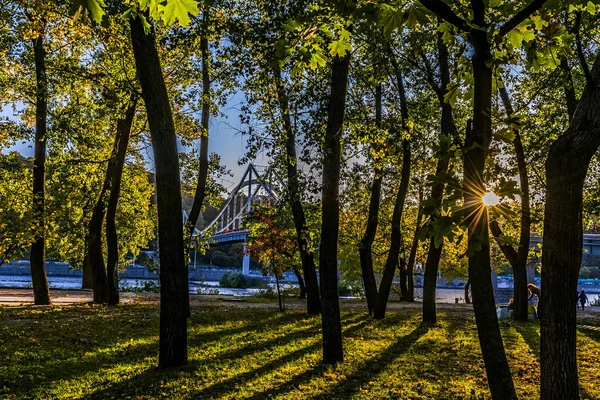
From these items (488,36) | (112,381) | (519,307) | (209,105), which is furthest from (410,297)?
(488,36)

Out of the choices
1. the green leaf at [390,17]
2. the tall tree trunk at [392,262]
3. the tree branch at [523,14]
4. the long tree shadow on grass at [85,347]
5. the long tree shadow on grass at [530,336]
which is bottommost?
the long tree shadow on grass at [530,336]

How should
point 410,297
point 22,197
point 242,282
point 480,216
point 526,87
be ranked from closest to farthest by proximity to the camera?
point 480,216, point 22,197, point 526,87, point 410,297, point 242,282

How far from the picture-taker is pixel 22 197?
481 inches

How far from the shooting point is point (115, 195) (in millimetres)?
14250

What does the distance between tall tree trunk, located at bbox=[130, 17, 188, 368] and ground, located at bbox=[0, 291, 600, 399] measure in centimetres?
43

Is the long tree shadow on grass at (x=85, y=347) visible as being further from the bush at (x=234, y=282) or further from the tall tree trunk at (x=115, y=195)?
the bush at (x=234, y=282)

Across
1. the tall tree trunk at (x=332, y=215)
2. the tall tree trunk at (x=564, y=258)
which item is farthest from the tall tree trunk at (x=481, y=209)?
the tall tree trunk at (x=332, y=215)

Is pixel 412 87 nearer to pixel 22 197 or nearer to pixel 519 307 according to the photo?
pixel 519 307

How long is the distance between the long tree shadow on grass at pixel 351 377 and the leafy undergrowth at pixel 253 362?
13mm

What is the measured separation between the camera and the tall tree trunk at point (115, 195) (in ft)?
45.5

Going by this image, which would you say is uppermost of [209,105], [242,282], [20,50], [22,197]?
[20,50]

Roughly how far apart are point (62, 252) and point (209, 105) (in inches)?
529

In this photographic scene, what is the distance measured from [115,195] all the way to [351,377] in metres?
10.7

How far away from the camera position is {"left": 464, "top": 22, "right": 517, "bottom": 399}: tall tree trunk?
2625 millimetres
